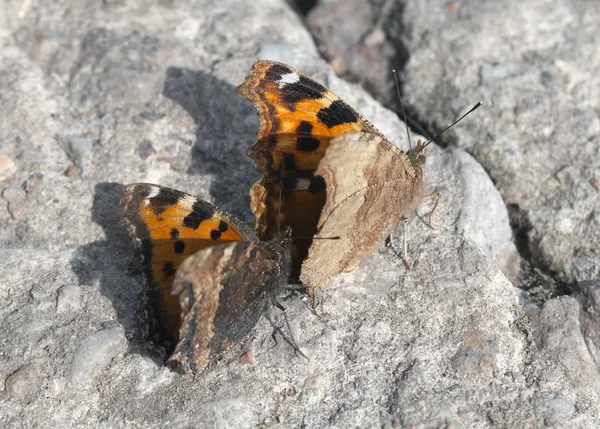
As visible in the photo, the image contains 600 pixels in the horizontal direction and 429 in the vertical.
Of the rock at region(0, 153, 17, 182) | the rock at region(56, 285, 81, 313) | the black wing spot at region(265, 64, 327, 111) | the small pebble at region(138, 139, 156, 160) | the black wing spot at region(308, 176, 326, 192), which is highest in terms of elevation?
the black wing spot at region(265, 64, 327, 111)

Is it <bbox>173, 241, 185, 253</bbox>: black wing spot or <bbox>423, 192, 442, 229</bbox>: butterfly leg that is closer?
<bbox>173, 241, 185, 253</bbox>: black wing spot

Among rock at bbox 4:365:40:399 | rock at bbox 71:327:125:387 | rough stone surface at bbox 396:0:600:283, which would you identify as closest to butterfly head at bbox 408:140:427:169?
rough stone surface at bbox 396:0:600:283

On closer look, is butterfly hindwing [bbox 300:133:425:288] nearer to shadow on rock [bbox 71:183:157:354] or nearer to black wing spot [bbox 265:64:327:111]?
black wing spot [bbox 265:64:327:111]

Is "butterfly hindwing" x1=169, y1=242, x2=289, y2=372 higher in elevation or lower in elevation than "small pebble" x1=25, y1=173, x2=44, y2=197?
higher

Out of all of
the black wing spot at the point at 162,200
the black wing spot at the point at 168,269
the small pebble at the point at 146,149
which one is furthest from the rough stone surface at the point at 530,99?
the black wing spot at the point at 168,269

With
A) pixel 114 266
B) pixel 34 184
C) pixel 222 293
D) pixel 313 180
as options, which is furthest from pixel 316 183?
pixel 34 184

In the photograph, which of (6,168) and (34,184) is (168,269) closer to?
(34,184)

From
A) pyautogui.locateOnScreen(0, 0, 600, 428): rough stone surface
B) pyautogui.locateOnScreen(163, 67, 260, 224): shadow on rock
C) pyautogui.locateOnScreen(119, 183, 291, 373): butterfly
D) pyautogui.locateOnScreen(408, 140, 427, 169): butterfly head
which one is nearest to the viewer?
pyautogui.locateOnScreen(119, 183, 291, 373): butterfly

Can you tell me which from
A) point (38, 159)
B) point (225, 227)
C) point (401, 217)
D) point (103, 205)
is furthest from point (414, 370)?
point (38, 159)
